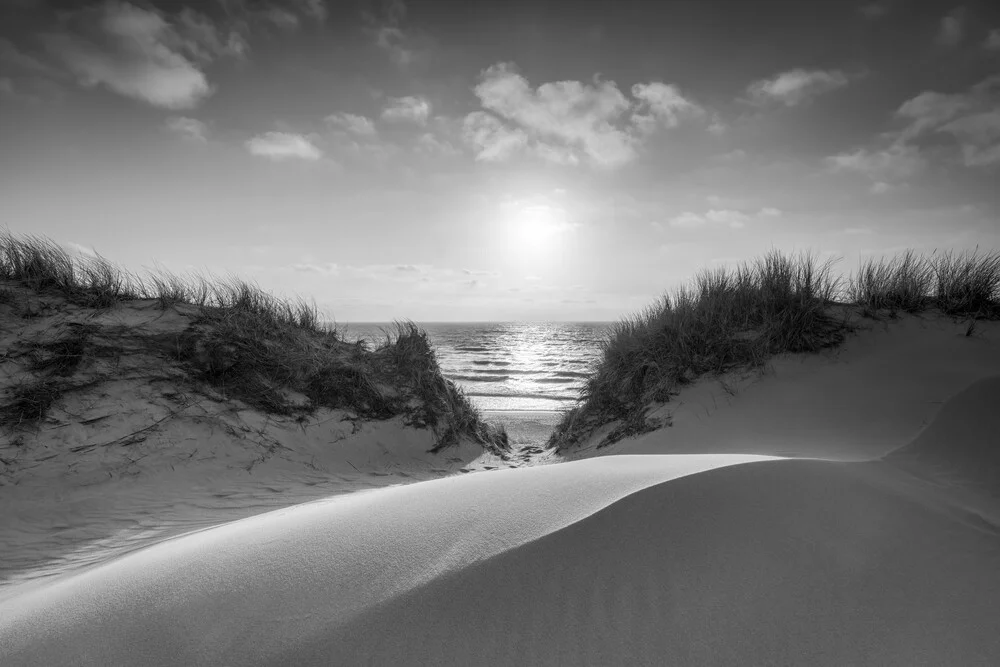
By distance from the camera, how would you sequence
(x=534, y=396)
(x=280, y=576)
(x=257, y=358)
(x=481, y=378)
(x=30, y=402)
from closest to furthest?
(x=280, y=576), (x=30, y=402), (x=257, y=358), (x=534, y=396), (x=481, y=378)

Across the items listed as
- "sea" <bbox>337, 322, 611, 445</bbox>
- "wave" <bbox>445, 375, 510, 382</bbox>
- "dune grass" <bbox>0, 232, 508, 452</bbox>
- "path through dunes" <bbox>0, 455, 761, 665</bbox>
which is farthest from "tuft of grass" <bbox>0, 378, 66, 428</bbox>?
"wave" <bbox>445, 375, 510, 382</bbox>

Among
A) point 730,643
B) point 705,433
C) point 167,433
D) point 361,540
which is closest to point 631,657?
point 730,643

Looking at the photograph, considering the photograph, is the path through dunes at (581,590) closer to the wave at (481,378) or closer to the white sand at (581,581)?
the white sand at (581,581)

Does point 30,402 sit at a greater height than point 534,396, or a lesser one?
greater

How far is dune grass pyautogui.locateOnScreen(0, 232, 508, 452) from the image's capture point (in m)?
4.75

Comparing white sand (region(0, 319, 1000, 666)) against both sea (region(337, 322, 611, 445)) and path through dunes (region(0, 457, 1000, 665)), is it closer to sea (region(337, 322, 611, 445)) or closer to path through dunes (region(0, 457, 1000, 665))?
path through dunes (region(0, 457, 1000, 665))

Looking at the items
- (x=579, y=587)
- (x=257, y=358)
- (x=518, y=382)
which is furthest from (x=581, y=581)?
(x=518, y=382)

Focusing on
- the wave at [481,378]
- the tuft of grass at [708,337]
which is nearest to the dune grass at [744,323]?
the tuft of grass at [708,337]

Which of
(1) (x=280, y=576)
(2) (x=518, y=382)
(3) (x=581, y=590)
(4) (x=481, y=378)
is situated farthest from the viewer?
(4) (x=481, y=378)

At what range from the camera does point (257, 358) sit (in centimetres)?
545

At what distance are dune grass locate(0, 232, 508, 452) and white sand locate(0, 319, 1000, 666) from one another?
3049 mm

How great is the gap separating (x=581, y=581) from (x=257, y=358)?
16.5ft

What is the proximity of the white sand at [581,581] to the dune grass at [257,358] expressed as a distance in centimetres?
305

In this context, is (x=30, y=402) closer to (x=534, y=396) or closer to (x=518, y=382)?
(x=534, y=396)
